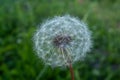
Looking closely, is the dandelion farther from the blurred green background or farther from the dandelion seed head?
the blurred green background

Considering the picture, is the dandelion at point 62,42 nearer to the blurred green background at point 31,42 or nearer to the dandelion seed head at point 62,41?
the dandelion seed head at point 62,41

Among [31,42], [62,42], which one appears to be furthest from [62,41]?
[31,42]

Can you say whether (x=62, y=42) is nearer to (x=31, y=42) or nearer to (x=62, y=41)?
(x=62, y=41)

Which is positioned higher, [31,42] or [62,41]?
[31,42]

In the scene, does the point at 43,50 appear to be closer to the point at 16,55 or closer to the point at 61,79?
the point at 61,79

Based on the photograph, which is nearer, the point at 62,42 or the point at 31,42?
the point at 62,42

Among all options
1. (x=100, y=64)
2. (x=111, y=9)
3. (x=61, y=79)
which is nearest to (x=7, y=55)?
(x=61, y=79)

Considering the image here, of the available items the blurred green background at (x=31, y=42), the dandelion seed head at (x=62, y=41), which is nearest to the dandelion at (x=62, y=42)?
the dandelion seed head at (x=62, y=41)
